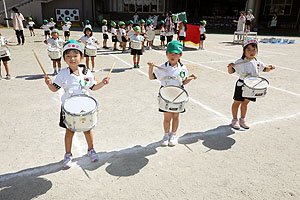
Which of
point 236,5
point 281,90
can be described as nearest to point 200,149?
point 281,90

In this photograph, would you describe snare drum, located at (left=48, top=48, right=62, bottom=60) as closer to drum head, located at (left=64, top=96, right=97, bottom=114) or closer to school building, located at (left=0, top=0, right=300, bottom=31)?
drum head, located at (left=64, top=96, right=97, bottom=114)

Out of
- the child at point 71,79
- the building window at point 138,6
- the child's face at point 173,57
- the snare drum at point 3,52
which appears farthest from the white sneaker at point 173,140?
the building window at point 138,6

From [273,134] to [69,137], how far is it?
3.72m

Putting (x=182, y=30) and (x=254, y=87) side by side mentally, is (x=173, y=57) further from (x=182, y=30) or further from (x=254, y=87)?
(x=182, y=30)

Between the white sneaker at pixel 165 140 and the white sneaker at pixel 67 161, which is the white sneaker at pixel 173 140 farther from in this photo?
the white sneaker at pixel 67 161

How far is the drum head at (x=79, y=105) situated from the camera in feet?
10.1

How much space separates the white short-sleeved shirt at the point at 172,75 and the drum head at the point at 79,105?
51.6 inches

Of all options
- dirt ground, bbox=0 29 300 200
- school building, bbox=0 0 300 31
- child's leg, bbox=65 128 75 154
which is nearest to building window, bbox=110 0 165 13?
school building, bbox=0 0 300 31

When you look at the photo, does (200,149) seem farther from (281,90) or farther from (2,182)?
(281,90)

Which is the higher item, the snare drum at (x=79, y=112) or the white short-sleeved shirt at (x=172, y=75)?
the white short-sleeved shirt at (x=172, y=75)

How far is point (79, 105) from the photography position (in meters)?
3.17

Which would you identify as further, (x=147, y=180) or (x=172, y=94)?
(x=172, y=94)

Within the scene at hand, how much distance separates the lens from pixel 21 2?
29141 millimetres

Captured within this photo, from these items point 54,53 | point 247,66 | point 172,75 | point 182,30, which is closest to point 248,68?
point 247,66
